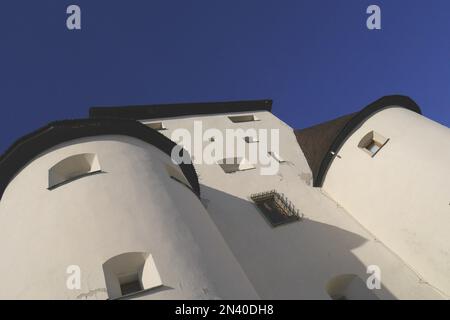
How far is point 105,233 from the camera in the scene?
693cm

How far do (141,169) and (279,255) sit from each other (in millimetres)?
4740

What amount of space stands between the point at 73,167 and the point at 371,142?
10.6 meters

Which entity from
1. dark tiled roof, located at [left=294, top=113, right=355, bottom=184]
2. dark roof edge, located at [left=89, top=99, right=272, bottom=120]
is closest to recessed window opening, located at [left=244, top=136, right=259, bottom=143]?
dark tiled roof, located at [left=294, top=113, right=355, bottom=184]

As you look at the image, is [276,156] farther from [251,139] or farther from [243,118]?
[243,118]

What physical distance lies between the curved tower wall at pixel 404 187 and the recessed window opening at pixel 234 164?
10.9 ft

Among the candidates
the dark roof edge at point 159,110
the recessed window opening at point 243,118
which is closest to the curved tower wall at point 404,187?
the recessed window opening at point 243,118

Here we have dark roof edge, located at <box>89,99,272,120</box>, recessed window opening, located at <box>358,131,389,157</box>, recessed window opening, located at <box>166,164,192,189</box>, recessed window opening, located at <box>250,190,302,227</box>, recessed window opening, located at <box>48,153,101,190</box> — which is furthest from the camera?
dark roof edge, located at <box>89,99,272,120</box>

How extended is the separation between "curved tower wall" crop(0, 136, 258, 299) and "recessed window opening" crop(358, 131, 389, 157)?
7.77 meters

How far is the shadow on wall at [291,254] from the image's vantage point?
9.77 meters

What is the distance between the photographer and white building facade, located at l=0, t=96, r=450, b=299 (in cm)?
664

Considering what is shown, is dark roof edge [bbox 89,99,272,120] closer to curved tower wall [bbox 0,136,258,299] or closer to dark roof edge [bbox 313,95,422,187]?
dark roof edge [bbox 313,95,422,187]

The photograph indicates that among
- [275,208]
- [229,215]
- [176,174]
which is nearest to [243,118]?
[275,208]
